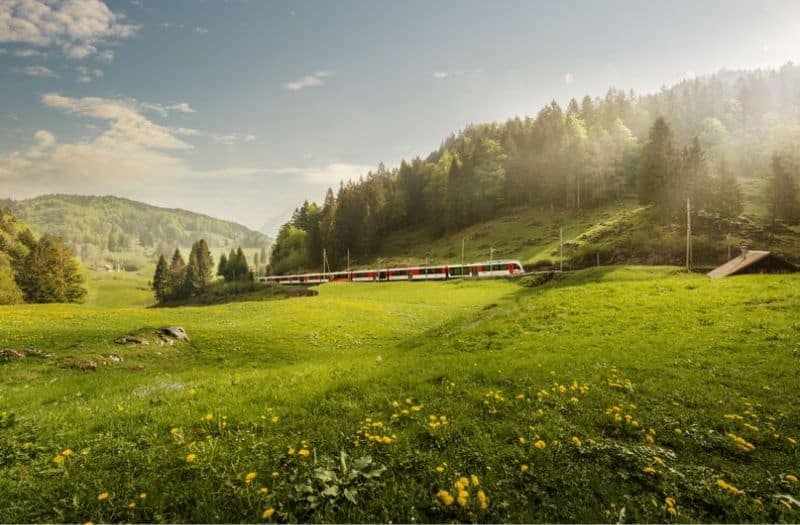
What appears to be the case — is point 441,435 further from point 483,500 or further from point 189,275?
point 189,275

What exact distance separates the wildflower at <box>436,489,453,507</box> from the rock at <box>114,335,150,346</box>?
1999 centimetres

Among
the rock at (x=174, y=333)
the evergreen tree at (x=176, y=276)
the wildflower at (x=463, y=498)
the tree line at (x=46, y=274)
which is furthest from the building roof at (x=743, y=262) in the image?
the evergreen tree at (x=176, y=276)

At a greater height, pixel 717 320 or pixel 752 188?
pixel 752 188

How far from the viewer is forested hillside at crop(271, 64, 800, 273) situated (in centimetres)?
7475

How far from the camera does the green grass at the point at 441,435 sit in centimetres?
511

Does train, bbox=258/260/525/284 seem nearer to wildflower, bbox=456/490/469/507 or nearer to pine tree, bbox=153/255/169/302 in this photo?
wildflower, bbox=456/490/469/507

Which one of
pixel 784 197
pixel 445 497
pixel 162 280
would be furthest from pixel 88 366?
pixel 162 280

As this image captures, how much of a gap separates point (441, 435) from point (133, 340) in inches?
759

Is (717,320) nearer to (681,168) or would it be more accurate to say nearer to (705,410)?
(705,410)

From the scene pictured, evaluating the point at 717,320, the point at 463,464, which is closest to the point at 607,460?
the point at 463,464

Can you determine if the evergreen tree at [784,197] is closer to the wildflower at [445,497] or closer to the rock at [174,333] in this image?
the wildflower at [445,497]

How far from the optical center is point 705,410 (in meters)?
8.42

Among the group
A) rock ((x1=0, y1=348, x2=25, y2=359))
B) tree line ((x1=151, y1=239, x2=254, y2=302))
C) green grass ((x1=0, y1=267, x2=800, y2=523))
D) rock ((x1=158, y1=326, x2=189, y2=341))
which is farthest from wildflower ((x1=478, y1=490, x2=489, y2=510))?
tree line ((x1=151, y1=239, x2=254, y2=302))

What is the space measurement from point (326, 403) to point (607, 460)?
544 centimetres
